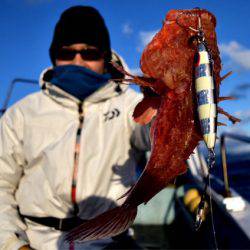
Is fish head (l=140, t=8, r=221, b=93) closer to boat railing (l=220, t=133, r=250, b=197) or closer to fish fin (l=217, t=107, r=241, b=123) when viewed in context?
fish fin (l=217, t=107, r=241, b=123)

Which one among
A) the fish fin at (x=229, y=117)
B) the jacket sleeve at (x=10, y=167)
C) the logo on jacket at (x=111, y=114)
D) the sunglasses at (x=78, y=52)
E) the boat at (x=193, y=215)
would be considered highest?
the sunglasses at (x=78, y=52)

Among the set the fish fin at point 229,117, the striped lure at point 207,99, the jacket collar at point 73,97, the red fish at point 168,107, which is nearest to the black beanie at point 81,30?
the jacket collar at point 73,97

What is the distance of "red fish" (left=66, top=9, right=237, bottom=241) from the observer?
1.64 m

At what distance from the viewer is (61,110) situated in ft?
11.3

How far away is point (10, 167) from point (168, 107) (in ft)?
7.27

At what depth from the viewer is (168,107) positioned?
1.67 metres

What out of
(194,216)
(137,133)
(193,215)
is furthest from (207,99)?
(193,215)

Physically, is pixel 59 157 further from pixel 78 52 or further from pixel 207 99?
pixel 207 99

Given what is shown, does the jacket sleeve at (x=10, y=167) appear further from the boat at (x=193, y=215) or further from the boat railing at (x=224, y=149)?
the boat railing at (x=224, y=149)

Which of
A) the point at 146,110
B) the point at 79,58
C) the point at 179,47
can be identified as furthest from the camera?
the point at 79,58

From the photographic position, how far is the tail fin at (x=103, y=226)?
5.54 feet

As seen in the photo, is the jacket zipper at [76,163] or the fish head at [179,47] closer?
the fish head at [179,47]

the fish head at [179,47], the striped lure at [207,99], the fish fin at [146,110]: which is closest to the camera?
the striped lure at [207,99]

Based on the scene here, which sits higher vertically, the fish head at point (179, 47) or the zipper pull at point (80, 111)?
the fish head at point (179, 47)
